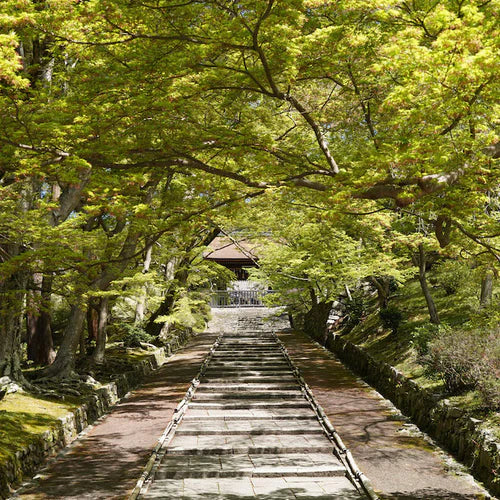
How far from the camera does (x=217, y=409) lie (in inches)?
587

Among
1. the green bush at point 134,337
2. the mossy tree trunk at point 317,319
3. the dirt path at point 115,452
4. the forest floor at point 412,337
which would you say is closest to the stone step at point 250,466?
the dirt path at point 115,452

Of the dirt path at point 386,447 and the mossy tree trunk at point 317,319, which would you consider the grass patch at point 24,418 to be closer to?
the dirt path at point 386,447

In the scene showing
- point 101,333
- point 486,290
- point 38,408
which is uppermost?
point 486,290

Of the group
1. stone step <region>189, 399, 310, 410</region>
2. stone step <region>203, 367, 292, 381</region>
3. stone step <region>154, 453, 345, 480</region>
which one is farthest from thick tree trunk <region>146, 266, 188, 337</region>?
stone step <region>154, 453, 345, 480</region>

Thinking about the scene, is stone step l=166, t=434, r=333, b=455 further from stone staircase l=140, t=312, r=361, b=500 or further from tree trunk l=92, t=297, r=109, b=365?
tree trunk l=92, t=297, r=109, b=365

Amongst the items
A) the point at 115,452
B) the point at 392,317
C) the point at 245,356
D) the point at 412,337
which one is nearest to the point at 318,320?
the point at 245,356

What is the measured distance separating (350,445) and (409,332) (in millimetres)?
8412

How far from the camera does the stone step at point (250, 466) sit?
9.70 m

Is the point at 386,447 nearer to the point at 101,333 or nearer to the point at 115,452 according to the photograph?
the point at 115,452

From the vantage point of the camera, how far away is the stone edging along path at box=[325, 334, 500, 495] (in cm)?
926

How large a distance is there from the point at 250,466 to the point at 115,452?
3078mm

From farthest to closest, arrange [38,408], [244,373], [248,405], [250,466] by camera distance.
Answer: [244,373] < [248,405] < [38,408] < [250,466]

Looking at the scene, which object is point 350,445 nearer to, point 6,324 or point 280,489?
point 280,489

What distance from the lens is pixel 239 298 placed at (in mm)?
42500
